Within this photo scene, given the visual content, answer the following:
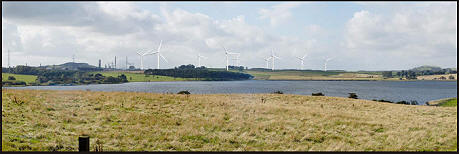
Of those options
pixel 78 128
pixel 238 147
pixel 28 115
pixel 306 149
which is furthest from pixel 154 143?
pixel 28 115

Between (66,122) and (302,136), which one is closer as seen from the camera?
(302,136)

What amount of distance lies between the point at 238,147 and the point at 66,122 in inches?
450

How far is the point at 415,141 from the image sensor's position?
54.1 feet

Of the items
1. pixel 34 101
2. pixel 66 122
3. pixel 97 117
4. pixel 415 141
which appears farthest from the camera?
pixel 34 101

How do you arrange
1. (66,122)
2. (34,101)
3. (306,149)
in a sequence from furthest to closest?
(34,101), (66,122), (306,149)

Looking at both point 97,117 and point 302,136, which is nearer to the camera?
point 302,136

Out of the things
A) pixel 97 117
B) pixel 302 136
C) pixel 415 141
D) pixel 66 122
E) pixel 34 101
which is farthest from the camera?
pixel 34 101

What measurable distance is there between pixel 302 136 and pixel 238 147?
457 cm

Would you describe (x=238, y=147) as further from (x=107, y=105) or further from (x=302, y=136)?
(x=107, y=105)

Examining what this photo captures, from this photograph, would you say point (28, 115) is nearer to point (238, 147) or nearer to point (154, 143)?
point (154, 143)

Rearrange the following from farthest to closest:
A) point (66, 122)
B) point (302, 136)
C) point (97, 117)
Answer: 1. point (97, 117)
2. point (66, 122)
3. point (302, 136)

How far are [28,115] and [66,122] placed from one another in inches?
116

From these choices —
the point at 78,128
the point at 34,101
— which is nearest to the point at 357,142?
the point at 78,128

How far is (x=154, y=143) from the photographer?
1498 cm
